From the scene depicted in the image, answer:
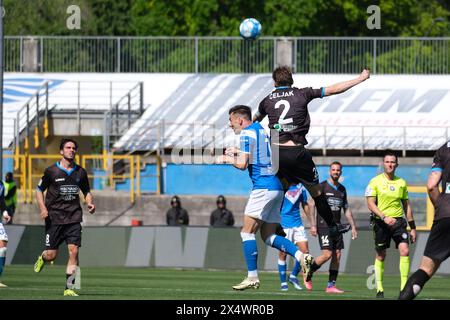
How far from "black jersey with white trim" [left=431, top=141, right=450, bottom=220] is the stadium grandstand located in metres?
19.0

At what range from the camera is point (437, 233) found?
41.3ft

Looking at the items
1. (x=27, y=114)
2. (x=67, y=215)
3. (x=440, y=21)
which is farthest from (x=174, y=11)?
(x=67, y=215)

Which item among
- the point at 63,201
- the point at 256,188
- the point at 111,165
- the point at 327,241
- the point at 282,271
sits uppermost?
the point at 111,165

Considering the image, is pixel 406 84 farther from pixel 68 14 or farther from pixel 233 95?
pixel 68 14

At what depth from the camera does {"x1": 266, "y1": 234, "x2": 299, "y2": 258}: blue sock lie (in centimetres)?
1546

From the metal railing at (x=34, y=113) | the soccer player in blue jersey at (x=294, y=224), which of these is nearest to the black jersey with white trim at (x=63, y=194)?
the soccer player in blue jersey at (x=294, y=224)

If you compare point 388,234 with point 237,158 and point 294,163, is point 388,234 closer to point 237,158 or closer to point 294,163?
point 294,163

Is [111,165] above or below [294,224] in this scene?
above

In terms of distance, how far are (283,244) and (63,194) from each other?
3.36 metres

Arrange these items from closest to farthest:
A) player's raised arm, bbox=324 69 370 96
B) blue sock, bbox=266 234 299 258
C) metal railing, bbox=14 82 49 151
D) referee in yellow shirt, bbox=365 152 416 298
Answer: player's raised arm, bbox=324 69 370 96
blue sock, bbox=266 234 299 258
referee in yellow shirt, bbox=365 152 416 298
metal railing, bbox=14 82 49 151

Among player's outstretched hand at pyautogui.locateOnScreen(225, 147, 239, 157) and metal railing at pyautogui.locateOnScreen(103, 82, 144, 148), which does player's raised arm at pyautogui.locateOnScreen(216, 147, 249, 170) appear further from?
metal railing at pyautogui.locateOnScreen(103, 82, 144, 148)

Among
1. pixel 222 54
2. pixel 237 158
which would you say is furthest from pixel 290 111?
pixel 222 54

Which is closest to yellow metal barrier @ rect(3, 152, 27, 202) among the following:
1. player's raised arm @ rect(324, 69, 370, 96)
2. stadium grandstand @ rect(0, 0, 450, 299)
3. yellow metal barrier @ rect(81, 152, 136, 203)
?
stadium grandstand @ rect(0, 0, 450, 299)

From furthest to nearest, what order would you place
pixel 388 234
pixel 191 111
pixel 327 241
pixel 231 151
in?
1. pixel 191 111
2. pixel 327 241
3. pixel 388 234
4. pixel 231 151
